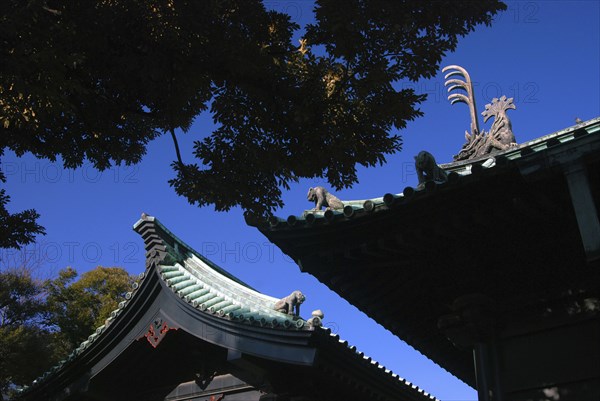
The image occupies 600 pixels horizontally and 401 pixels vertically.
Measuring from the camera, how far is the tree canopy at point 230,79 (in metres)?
6.75

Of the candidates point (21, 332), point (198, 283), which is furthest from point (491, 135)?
point (21, 332)

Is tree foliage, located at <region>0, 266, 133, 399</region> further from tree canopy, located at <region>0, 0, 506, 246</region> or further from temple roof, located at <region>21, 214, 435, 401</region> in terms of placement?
tree canopy, located at <region>0, 0, 506, 246</region>

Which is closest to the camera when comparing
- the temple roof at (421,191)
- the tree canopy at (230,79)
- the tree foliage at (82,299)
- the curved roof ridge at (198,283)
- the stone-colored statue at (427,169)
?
the temple roof at (421,191)

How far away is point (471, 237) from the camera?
598cm

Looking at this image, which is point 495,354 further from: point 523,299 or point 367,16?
point 367,16

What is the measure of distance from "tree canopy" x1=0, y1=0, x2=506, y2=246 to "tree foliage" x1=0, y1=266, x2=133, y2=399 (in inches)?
567

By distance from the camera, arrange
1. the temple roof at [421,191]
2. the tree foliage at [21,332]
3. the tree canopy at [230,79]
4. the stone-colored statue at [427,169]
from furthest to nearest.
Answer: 1. the tree foliage at [21,332]
2. the tree canopy at [230,79]
3. the stone-colored statue at [427,169]
4. the temple roof at [421,191]

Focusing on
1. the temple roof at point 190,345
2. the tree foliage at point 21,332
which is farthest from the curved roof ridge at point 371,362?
the tree foliage at point 21,332

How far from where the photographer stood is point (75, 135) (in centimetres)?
873

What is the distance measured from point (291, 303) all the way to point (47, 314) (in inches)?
761

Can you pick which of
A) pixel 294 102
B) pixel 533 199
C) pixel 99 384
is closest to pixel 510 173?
pixel 533 199

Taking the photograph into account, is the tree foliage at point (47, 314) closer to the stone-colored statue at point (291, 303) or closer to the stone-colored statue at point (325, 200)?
the stone-colored statue at point (291, 303)

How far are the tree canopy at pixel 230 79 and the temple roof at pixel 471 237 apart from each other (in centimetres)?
176

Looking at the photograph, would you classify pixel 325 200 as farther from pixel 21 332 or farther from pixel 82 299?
pixel 82 299
